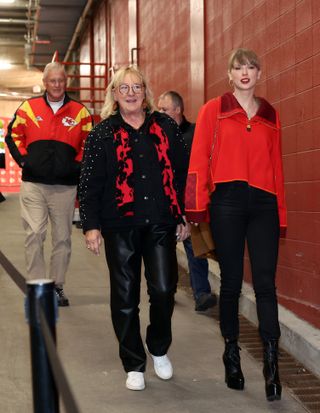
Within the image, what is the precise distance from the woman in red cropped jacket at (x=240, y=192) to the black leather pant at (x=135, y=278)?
9.4 inches

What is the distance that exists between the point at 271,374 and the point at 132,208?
1.06 meters

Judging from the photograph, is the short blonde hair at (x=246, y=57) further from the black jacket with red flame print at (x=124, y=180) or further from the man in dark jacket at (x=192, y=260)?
the man in dark jacket at (x=192, y=260)

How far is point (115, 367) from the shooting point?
3.94 meters

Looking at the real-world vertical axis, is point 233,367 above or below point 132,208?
below

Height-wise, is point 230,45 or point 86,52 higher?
point 86,52

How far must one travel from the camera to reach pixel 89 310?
5320mm

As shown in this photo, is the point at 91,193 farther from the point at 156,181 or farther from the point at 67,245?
the point at 67,245

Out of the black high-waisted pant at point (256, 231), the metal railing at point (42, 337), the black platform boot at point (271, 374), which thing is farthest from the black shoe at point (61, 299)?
the metal railing at point (42, 337)

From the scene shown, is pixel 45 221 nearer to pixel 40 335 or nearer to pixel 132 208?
pixel 132 208

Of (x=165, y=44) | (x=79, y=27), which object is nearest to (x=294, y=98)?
(x=165, y=44)

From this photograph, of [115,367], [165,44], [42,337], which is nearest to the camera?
[42,337]

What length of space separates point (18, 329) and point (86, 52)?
13.1 meters

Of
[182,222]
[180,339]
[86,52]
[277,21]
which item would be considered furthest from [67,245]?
[86,52]

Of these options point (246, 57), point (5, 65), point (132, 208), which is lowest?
point (132, 208)
